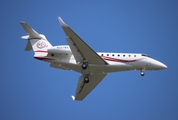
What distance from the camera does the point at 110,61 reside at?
26703 mm

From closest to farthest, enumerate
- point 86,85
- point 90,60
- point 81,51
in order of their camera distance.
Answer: point 81,51 < point 90,60 < point 86,85

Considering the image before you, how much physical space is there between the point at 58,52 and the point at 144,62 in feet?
25.1

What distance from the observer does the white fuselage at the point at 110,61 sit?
87.2 ft

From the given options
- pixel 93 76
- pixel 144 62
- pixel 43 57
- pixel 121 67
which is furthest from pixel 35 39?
pixel 144 62

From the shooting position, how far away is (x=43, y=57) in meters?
27.6

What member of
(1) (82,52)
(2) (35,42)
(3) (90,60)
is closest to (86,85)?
(3) (90,60)

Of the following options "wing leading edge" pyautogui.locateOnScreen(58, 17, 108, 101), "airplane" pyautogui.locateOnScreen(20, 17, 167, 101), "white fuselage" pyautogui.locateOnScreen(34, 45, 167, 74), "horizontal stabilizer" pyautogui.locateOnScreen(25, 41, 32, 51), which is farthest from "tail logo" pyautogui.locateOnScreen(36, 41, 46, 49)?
"wing leading edge" pyautogui.locateOnScreen(58, 17, 108, 101)

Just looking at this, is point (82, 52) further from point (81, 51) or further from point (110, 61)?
point (110, 61)

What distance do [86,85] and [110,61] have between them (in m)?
4.53

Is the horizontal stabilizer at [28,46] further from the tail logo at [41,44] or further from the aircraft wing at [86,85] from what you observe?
the aircraft wing at [86,85]

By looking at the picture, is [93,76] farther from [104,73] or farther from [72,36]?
[72,36]

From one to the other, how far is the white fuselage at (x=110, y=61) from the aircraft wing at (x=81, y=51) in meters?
0.54

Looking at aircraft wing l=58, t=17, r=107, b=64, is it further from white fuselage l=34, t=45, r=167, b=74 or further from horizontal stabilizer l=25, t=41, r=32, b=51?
horizontal stabilizer l=25, t=41, r=32, b=51

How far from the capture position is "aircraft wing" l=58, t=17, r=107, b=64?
24.9m
